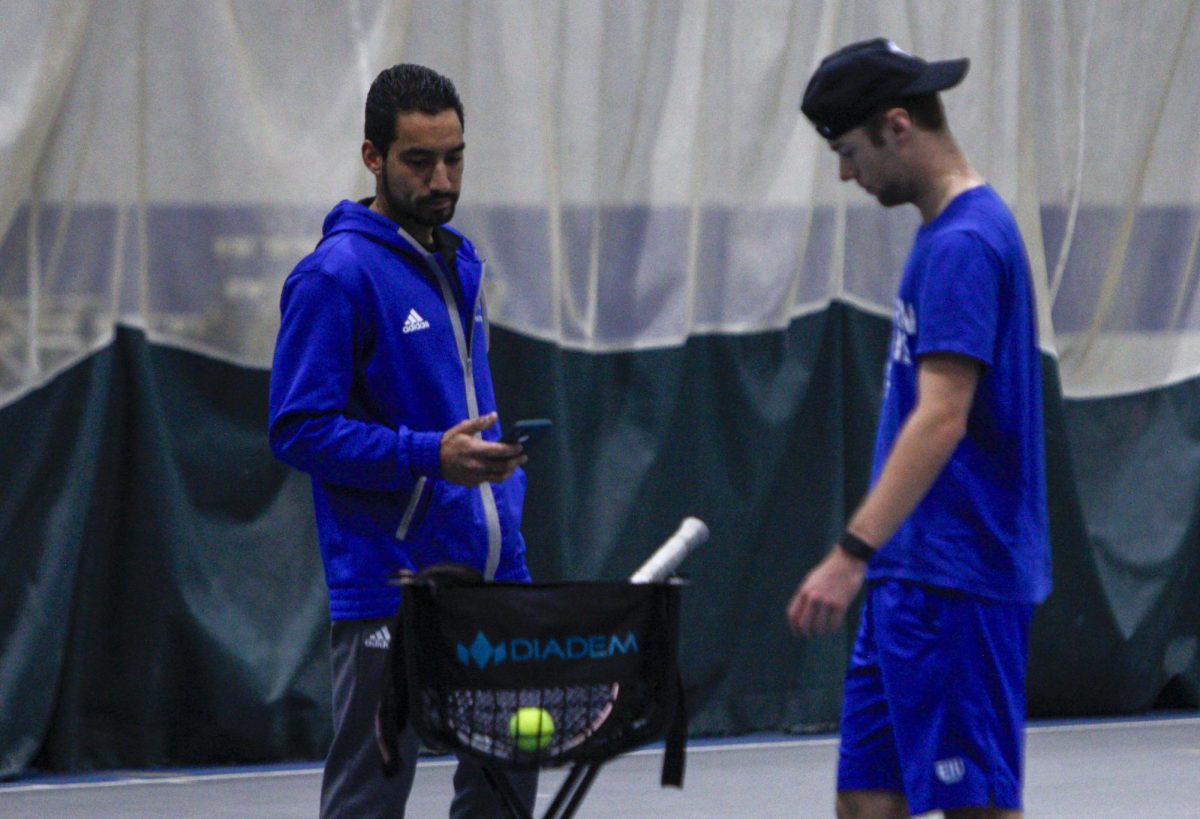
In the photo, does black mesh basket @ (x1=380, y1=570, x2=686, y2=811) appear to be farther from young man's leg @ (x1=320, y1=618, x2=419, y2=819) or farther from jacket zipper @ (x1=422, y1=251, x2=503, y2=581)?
jacket zipper @ (x1=422, y1=251, x2=503, y2=581)

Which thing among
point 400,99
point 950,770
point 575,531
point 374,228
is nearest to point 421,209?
point 374,228

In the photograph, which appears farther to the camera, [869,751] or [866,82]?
[869,751]

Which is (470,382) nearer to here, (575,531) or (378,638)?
(378,638)

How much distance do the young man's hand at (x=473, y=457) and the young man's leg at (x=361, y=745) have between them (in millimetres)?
325

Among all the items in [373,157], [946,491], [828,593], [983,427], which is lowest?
[828,593]

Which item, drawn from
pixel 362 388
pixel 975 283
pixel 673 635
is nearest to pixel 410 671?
pixel 673 635

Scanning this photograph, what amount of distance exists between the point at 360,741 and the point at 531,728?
1.86 ft

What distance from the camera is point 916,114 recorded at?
11.2ft

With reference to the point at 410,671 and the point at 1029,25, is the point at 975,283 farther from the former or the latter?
the point at 1029,25

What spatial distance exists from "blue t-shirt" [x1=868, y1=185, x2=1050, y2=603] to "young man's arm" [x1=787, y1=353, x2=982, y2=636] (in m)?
0.06

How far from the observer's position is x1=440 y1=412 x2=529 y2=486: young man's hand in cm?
360

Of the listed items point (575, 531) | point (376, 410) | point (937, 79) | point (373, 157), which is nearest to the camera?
point (937, 79)

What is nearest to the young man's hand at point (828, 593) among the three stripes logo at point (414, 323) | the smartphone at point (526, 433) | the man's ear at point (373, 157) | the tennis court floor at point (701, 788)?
the smartphone at point (526, 433)

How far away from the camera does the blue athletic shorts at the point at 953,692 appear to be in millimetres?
3379
